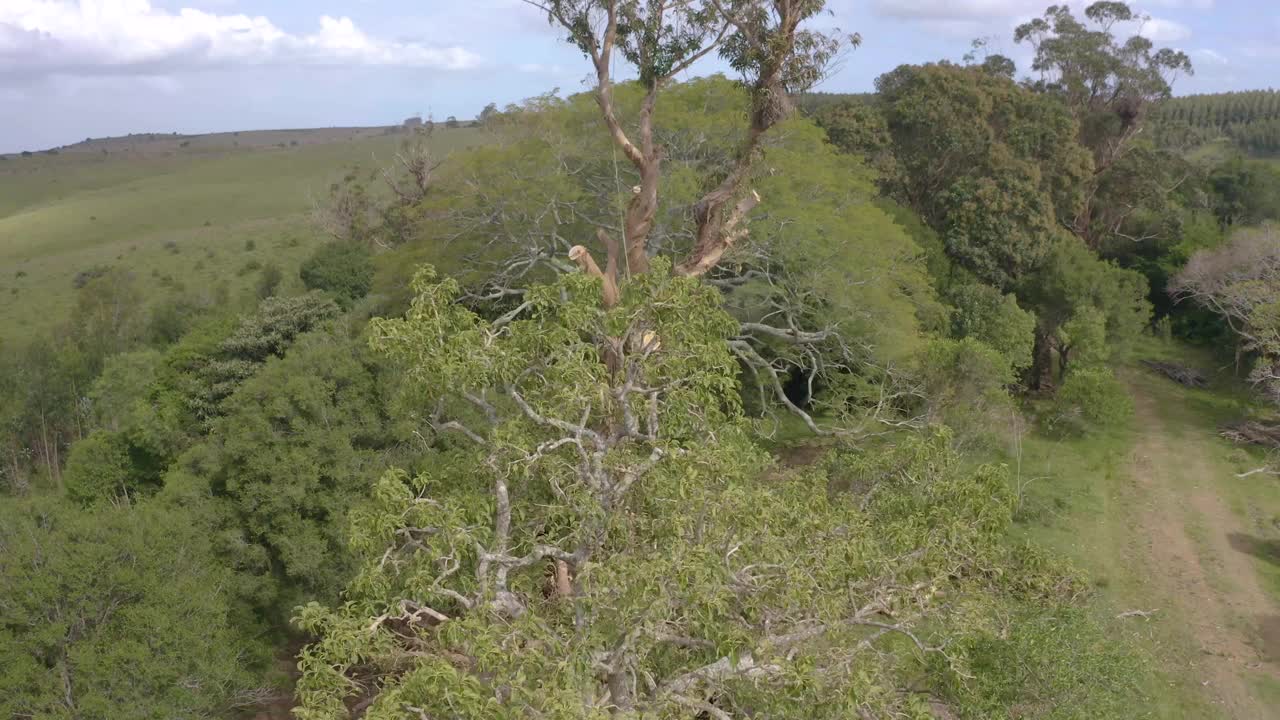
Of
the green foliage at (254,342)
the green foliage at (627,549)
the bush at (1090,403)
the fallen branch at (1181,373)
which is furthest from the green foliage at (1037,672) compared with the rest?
the fallen branch at (1181,373)

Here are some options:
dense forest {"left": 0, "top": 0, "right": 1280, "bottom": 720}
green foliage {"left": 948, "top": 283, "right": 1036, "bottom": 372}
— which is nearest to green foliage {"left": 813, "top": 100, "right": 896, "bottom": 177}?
dense forest {"left": 0, "top": 0, "right": 1280, "bottom": 720}

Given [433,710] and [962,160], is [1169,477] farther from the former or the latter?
[433,710]

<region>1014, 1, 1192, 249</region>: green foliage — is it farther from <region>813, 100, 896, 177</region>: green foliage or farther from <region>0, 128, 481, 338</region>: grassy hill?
<region>0, 128, 481, 338</region>: grassy hill

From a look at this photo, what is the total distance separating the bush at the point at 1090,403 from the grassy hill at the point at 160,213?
2968 cm

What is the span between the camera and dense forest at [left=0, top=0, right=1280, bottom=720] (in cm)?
579

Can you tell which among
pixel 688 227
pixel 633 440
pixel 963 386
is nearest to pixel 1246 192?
pixel 963 386

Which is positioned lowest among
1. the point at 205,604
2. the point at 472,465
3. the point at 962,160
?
the point at 205,604

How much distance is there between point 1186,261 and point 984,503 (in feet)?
71.4

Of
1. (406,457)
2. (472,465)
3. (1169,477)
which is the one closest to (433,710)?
(472,465)

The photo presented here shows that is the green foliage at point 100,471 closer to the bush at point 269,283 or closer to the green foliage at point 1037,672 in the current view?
the green foliage at point 1037,672

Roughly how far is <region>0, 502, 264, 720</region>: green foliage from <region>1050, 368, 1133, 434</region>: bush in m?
16.1

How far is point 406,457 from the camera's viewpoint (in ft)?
34.5

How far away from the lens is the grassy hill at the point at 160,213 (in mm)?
38344

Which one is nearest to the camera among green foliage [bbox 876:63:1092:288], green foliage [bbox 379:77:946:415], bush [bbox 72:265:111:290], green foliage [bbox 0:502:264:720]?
green foliage [bbox 0:502:264:720]
